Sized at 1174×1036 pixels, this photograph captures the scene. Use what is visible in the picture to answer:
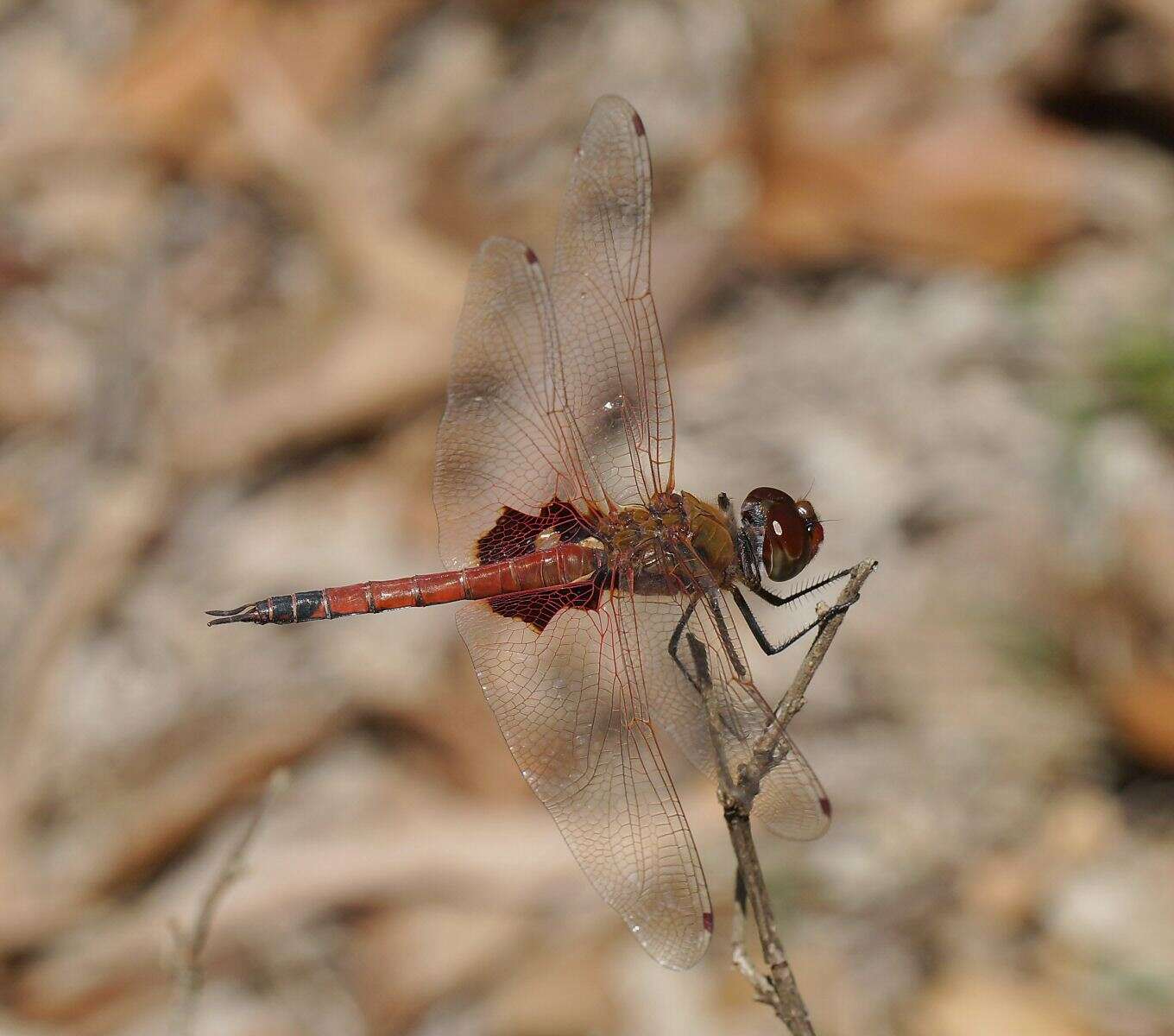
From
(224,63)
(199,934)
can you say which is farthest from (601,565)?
(224,63)

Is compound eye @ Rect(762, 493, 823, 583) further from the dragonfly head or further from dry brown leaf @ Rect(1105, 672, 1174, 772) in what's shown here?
dry brown leaf @ Rect(1105, 672, 1174, 772)

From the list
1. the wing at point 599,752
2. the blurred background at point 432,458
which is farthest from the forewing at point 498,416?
the blurred background at point 432,458

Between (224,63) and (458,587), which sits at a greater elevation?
(224,63)

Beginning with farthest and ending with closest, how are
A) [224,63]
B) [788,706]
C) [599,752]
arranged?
[224,63]
[599,752]
[788,706]

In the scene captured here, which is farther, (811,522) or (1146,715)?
(1146,715)

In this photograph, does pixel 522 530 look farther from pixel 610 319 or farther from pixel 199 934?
pixel 199 934

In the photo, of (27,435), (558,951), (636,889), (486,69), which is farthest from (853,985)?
(486,69)

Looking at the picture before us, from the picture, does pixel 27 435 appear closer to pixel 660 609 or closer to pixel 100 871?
pixel 100 871

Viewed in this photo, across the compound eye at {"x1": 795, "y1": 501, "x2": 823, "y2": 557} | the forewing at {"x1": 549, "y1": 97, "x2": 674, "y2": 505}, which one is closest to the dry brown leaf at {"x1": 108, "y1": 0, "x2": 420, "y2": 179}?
the forewing at {"x1": 549, "y1": 97, "x2": 674, "y2": 505}
